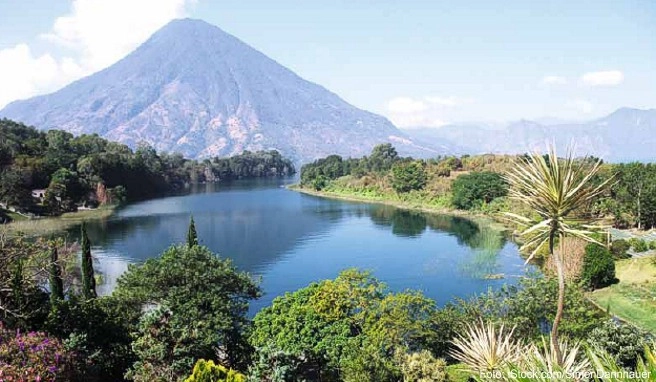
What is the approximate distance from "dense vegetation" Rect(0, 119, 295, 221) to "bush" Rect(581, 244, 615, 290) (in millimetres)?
46055

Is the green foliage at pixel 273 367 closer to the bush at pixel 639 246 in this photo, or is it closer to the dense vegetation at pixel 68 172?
the bush at pixel 639 246

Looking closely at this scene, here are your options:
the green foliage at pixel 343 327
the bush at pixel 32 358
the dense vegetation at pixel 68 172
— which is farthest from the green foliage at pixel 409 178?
the bush at pixel 32 358

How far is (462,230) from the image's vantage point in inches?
1697

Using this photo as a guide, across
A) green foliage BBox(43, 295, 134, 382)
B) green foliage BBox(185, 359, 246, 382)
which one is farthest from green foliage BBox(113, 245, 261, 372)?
green foliage BBox(185, 359, 246, 382)

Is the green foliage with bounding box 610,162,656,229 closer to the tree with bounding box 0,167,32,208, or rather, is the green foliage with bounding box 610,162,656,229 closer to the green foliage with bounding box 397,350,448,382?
the green foliage with bounding box 397,350,448,382

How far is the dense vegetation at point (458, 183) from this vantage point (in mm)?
37156

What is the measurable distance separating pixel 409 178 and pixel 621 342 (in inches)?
2149

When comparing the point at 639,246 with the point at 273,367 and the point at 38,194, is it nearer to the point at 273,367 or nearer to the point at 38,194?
the point at 273,367

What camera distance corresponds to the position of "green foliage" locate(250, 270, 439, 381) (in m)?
12.1

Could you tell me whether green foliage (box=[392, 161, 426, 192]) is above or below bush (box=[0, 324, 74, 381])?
above

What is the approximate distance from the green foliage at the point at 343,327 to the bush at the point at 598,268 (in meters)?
12.1

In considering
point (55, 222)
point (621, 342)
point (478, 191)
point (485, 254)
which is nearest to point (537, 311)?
point (621, 342)

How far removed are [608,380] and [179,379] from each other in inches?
392

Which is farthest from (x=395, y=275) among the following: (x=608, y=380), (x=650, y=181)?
(x=608, y=380)
